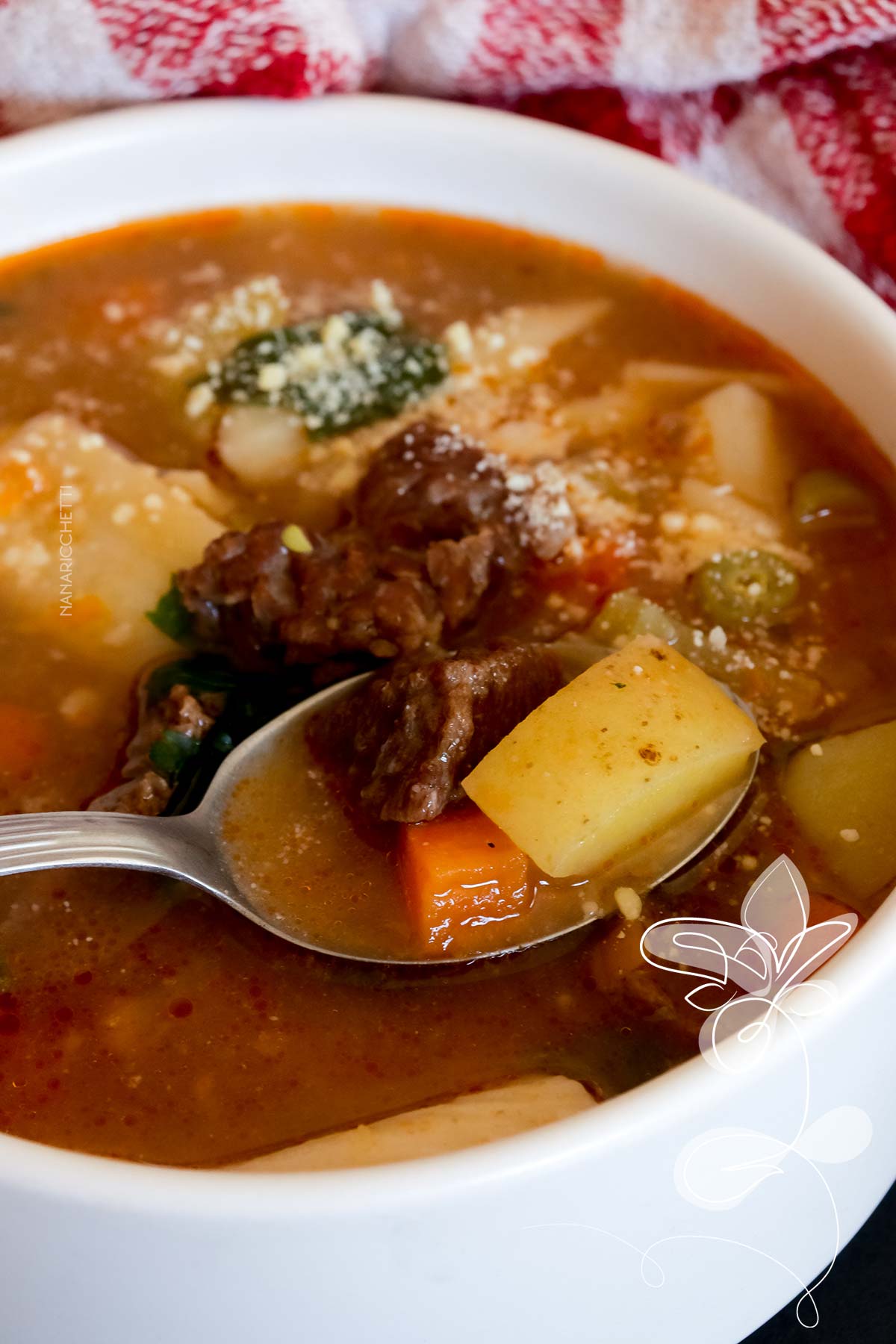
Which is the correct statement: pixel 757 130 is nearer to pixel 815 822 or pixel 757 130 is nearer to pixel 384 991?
pixel 815 822

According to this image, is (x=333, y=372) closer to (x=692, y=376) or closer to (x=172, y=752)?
(x=692, y=376)

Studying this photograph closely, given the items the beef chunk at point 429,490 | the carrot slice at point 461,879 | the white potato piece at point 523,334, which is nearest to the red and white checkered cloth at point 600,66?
the white potato piece at point 523,334

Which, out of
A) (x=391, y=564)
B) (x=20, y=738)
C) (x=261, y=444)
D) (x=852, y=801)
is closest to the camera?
(x=852, y=801)

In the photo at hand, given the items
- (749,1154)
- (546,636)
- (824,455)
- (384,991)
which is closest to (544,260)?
(824,455)

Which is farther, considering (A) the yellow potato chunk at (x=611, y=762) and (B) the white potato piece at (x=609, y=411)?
(B) the white potato piece at (x=609, y=411)

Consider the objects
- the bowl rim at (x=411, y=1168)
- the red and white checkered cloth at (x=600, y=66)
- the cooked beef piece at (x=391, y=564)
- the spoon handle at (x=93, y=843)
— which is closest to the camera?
the bowl rim at (x=411, y=1168)

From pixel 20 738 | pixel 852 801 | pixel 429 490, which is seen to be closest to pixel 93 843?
pixel 20 738

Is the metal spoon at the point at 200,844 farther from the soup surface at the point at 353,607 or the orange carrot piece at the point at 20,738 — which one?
the orange carrot piece at the point at 20,738
